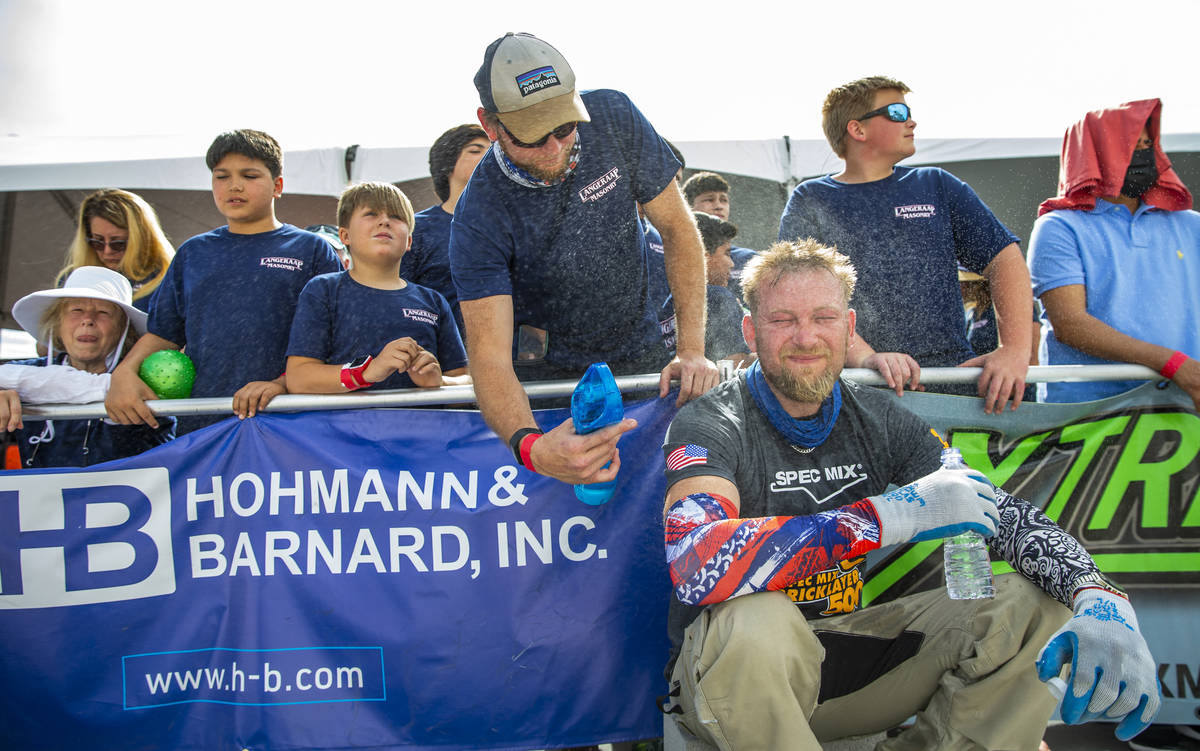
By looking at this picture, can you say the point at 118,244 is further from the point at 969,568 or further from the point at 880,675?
the point at 969,568

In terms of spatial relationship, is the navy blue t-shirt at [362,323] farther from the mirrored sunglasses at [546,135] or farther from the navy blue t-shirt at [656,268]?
the mirrored sunglasses at [546,135]

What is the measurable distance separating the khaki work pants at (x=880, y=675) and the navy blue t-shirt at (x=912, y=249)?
1165 mm

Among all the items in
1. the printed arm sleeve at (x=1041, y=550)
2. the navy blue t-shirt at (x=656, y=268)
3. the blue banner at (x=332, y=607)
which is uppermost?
the navy blue t-shirt at (x=656, y=268)

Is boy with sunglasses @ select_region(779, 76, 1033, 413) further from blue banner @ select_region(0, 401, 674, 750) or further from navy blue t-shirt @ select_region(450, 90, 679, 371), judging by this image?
blue banner @ select_region(0, 401, 674, 750)

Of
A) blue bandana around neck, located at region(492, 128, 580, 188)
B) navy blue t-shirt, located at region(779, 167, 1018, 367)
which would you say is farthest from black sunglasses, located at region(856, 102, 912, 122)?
blue bandana around neck, located at region(492, 128, 580, 188)

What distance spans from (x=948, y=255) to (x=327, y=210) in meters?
6.24

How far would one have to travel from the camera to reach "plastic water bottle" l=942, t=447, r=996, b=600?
2.48 metres

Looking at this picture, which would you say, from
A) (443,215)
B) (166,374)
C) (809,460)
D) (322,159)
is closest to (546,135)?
(809,460)

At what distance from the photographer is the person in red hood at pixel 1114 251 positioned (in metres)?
3.35

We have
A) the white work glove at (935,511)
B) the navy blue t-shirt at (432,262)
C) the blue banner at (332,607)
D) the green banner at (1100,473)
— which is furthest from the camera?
the navy blue t-shirt at (432,262)

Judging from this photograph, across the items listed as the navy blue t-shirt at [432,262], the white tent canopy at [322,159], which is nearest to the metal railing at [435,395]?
the navy blue t-shirt at [432,262]

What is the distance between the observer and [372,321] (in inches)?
130

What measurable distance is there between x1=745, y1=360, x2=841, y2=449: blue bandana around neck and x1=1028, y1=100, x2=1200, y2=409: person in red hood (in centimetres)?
131

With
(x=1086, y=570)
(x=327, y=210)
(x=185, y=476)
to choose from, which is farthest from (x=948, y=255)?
(x=327, y=210)
